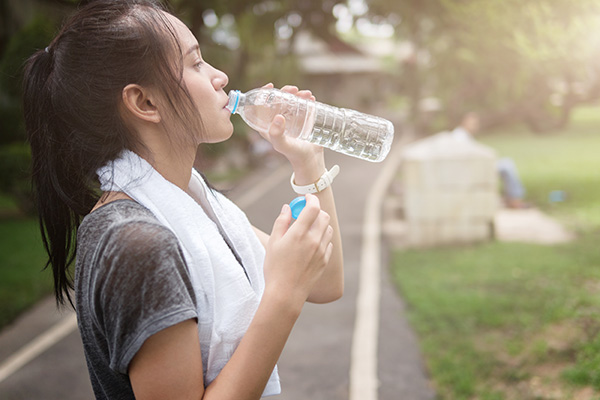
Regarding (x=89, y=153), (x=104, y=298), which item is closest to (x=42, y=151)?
(x=89, y=153)

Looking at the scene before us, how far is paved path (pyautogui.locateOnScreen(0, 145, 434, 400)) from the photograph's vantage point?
4.34 m

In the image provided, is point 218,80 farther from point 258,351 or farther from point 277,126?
point 258,351

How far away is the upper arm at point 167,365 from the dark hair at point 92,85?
52cm

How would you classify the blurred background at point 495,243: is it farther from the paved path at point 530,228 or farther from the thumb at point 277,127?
the thumb at point 277,127

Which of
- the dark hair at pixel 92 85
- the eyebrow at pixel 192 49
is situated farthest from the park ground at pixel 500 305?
the eyebrow at pixel 192 49

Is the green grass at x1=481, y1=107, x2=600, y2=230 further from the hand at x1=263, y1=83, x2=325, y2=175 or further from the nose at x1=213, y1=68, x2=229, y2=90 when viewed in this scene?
the nose at x1=213, y1=68, x2=229, y2=90

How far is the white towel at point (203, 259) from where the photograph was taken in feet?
4.75

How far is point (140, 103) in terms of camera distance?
1.52m

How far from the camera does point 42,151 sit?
5.28ft

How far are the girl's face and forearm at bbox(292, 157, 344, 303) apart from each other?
14.5 inches

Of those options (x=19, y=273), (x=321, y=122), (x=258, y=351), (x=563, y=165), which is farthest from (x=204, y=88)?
(x=563, y=165)

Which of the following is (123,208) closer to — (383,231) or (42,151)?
(42,151)

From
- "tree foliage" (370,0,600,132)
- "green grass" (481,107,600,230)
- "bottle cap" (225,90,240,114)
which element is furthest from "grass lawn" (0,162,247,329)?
"green grass" (481,107,600,230)

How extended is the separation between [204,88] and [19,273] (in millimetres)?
6840
